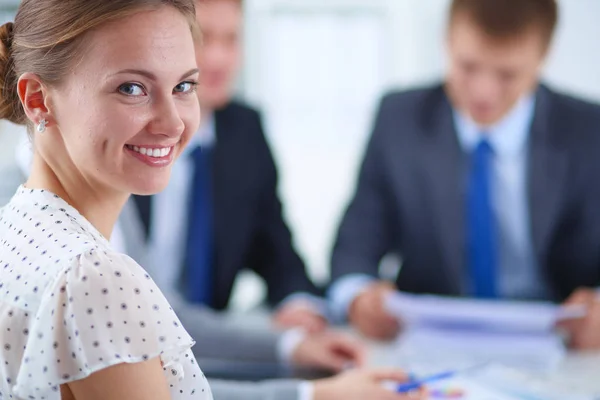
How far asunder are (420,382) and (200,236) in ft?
2.83

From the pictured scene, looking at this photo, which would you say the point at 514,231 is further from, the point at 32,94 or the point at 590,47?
the point at 590,47

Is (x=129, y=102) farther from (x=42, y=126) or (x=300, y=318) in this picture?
(x=300, y=318)

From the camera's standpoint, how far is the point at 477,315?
1272 millimetres

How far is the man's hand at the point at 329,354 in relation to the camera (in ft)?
3.75

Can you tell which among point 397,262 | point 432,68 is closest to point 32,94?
point 397,262

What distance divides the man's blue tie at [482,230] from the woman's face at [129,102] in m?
1.22

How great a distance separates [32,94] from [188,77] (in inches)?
4.8

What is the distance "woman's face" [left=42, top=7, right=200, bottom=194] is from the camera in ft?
1.67

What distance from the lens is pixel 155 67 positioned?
1.69ft

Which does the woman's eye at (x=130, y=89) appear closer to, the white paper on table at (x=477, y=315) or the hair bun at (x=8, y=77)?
the hair bun at (x=8, y=77)

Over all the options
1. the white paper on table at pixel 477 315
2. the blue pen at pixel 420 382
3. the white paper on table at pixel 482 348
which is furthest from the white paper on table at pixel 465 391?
the white paper on table at pixel 477 315

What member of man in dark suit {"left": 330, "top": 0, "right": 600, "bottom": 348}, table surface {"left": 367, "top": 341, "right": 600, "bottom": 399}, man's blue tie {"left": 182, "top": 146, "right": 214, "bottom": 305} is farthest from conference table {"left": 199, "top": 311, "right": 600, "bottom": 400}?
man's blue tie {"left": 182, "top": 146, "right": 214, "bottom": 305}

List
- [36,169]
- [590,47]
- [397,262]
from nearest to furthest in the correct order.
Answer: [36,169] → [397,262] → [590,47]

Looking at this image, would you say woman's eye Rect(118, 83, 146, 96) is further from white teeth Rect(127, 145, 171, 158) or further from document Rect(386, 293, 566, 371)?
document Rect(386, 293, 566, 371)
